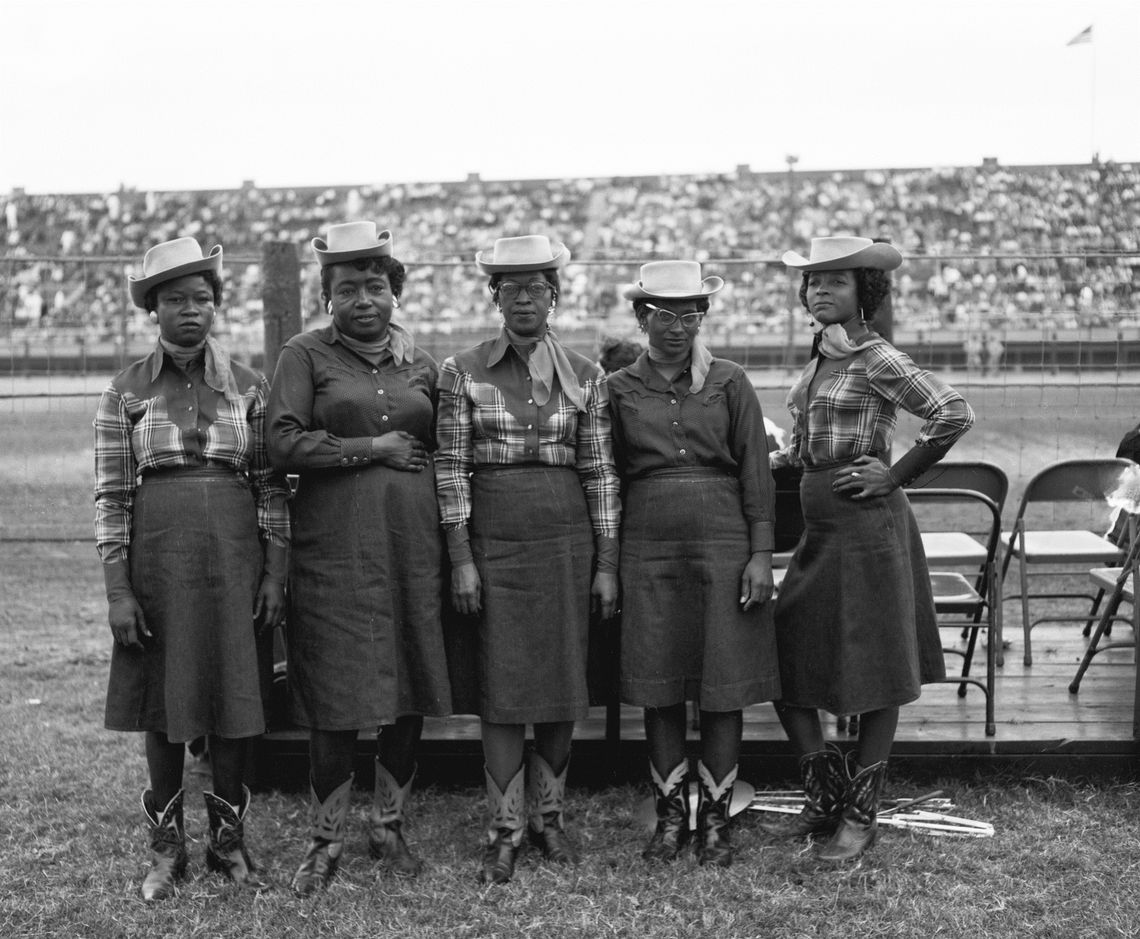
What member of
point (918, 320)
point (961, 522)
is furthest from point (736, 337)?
point (961, 522)

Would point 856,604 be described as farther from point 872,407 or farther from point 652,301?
point 652,301

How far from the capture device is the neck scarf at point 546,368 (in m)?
4.03

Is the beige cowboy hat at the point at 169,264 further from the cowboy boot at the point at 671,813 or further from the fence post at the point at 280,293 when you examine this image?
the fence post at the point at 280,293

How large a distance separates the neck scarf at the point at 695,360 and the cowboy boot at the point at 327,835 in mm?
1720

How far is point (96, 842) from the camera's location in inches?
173

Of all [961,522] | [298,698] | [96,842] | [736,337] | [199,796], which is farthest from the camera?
[736,337]

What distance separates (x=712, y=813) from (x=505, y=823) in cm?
69

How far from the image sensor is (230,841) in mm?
3977

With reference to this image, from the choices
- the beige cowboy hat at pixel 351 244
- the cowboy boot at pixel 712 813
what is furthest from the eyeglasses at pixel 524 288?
the cowboy boot at pixel 712 813

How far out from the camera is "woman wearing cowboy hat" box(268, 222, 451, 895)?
3885mm

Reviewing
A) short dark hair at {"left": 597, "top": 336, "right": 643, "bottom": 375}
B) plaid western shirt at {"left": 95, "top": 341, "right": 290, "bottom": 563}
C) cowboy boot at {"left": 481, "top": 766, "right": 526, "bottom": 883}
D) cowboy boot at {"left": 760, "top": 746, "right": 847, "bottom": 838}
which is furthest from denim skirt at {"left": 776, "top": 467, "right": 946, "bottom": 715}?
short dark hair at {"left": 597, "top": 336, "right": 643, "bottom": 375}

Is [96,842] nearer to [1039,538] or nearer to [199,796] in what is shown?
[199,796]

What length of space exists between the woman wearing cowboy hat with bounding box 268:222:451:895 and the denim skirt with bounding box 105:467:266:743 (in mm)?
220

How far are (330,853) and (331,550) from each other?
0.99m
